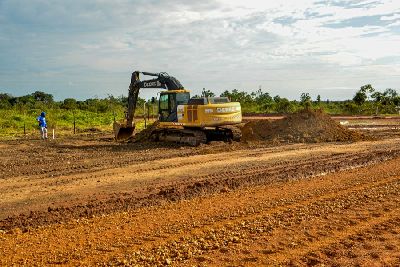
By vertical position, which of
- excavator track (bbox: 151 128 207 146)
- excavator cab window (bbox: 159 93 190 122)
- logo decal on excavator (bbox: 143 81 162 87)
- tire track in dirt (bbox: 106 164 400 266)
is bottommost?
tire track in dirt (bbox: 106 164 400 266)

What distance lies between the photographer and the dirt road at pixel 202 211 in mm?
6250

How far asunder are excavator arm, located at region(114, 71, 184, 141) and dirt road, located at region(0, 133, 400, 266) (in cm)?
606

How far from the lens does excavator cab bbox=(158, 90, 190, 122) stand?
20.0 m

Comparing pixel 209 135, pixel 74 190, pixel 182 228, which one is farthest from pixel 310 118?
pixel 182 228

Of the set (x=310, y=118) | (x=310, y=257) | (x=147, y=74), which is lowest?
(x=310, y=257)

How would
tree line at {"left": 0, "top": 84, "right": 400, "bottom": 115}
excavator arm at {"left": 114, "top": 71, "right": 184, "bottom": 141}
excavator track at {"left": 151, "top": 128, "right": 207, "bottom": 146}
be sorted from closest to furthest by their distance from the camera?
excavator track at {"left": 151, "top": 128, "right": 207, "bottom": 146} → excavator arm at {"left": 114, "top": 71, "right": 184, "bottom": 141} → tree line at {"left": 0, "top": 84, "right": 400, "bottom": 115}

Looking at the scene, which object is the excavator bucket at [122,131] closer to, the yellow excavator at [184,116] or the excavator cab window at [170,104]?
the yellow excavator at [184,116]

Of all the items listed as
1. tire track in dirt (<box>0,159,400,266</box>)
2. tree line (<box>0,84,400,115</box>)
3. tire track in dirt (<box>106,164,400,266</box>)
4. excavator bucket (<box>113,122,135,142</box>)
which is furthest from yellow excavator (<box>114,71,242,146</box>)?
tree line (<box>0,84,400,115</box>)

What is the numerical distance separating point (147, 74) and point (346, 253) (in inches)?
657

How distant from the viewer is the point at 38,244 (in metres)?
6.79

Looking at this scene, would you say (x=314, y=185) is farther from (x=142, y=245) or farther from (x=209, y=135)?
(x=209, y=135)

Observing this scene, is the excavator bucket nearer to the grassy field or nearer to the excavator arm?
the excavator arm

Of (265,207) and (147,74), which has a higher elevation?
(147,74)

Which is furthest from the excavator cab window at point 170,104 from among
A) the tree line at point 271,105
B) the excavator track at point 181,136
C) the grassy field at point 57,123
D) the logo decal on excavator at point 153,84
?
the tree line at point 271,105
